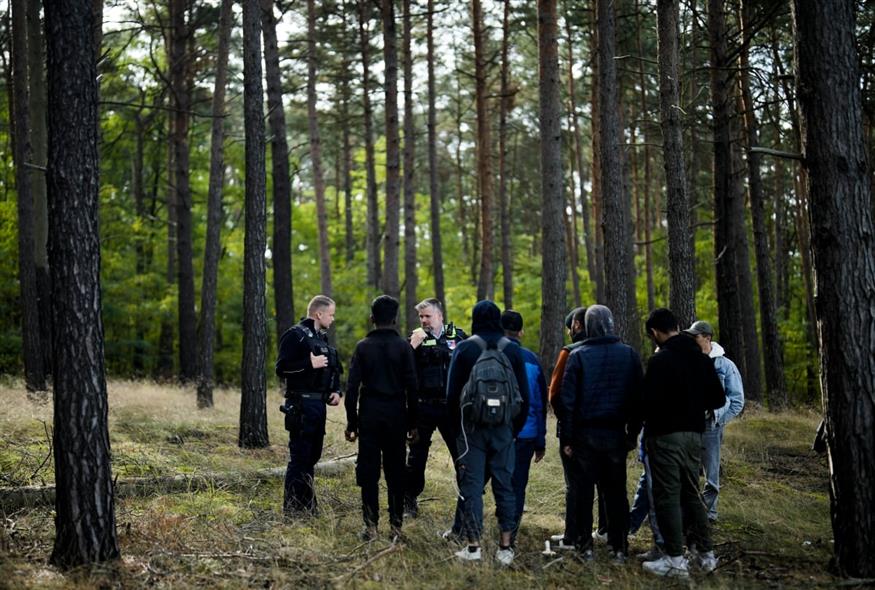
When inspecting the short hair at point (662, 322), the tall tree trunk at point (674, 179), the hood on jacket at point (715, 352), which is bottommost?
the hood on jacket at point (715, 352)

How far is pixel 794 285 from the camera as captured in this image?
35.1 meters

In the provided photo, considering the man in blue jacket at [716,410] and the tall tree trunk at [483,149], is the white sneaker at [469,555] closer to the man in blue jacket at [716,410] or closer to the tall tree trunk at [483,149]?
the man in blue jacket at [716,410]

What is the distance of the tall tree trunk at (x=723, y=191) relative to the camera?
1447cm

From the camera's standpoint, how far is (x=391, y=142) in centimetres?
1830

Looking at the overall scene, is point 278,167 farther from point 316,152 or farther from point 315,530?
point 315,530

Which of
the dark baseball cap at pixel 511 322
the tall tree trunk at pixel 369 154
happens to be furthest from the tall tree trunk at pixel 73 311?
the tall tree trunk at pixel 369 154

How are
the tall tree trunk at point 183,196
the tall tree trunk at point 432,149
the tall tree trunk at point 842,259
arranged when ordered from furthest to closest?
1. the tall tree trunk at point 432,149
2. the tall tree trunk at point 183,196
3. the tall tree trunk at point 842,259

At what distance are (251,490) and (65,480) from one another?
3.25 metres

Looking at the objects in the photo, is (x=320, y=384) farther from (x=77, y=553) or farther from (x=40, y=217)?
(x=40, y=217)

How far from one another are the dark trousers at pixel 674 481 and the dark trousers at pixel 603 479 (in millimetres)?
290

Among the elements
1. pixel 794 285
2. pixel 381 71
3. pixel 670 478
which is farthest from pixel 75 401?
pixel 794 285

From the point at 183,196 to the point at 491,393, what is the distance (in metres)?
15.2

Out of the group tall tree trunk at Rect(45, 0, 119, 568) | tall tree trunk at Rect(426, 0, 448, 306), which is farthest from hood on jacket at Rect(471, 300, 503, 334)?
tall tree trunk at Rect(426, 0, 448, 306)

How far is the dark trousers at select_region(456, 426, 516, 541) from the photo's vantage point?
6820 mm
